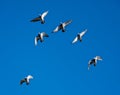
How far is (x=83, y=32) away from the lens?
69.6m

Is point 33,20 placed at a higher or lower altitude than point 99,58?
higher

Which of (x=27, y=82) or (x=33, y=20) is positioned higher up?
(x=33, y=20)

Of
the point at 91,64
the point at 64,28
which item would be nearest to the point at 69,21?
the point at 64,28

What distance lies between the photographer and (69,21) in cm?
6825

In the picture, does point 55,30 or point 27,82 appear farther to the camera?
point 27,82

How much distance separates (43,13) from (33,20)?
175 cm

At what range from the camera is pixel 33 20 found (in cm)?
6850

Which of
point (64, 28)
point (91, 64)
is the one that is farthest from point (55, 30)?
point (91, 64)

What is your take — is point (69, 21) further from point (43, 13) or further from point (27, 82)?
point (27, 82)

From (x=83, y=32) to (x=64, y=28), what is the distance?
3.97 metres

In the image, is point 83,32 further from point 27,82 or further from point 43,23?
point 27,82

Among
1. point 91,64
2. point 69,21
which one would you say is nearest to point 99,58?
Result: point 91,64

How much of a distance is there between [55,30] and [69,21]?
286 centimetres

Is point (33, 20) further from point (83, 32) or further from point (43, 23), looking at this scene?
point (83, 32)
